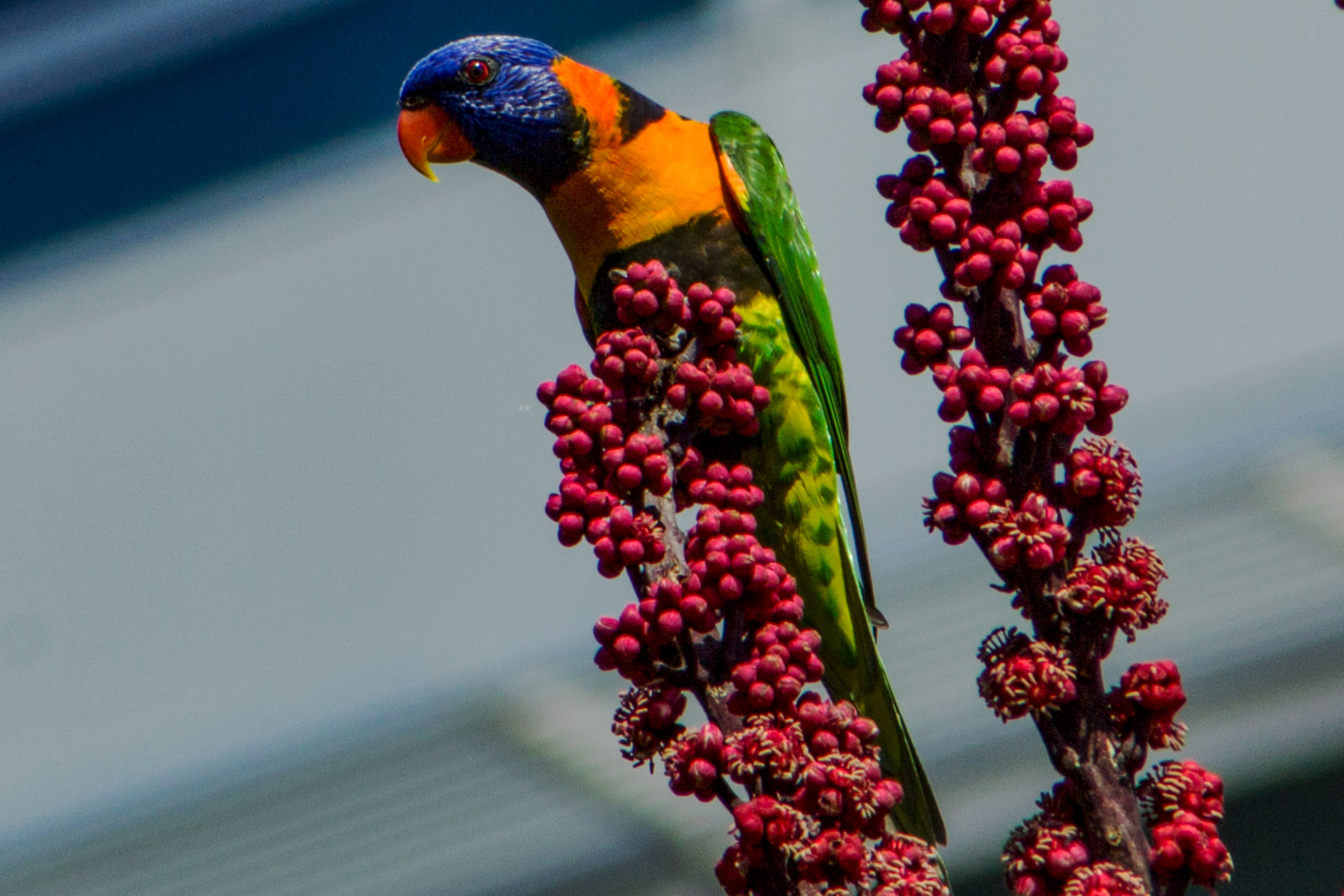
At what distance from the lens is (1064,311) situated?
121 centimetres

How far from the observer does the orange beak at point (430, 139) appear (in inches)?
111

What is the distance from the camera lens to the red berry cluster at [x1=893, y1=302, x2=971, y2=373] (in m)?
1.22

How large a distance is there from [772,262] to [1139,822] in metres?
1.65

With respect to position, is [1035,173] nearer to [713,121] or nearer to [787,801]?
[787,801]

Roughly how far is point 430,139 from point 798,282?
2.78 ft

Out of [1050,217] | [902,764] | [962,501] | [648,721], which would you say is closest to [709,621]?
[648,721]

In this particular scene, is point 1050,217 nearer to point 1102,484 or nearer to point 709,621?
point 1102,484

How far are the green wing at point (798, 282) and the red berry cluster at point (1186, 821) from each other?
1.14 m

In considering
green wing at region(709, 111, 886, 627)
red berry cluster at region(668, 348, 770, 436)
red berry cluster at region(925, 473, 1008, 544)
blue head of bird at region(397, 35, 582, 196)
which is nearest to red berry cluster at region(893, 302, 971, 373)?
red berry cluster at region(925, 473, 1008, 544)

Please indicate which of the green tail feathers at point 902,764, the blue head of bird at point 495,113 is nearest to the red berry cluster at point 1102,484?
the green tail feathers at point 902,764

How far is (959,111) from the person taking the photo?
1.25m

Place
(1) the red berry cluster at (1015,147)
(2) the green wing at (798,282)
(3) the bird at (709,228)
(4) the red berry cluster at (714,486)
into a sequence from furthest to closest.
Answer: (3) the bird at (709,228) < (2) the green wing at (798,282) < (4) the red berry cluster at (714,486) < (1) the red berry cluster at (1015,147)

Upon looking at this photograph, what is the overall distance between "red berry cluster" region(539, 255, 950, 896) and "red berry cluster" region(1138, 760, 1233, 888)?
180 mm

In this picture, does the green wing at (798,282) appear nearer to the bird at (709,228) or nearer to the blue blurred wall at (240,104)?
the bird at (709,228)
